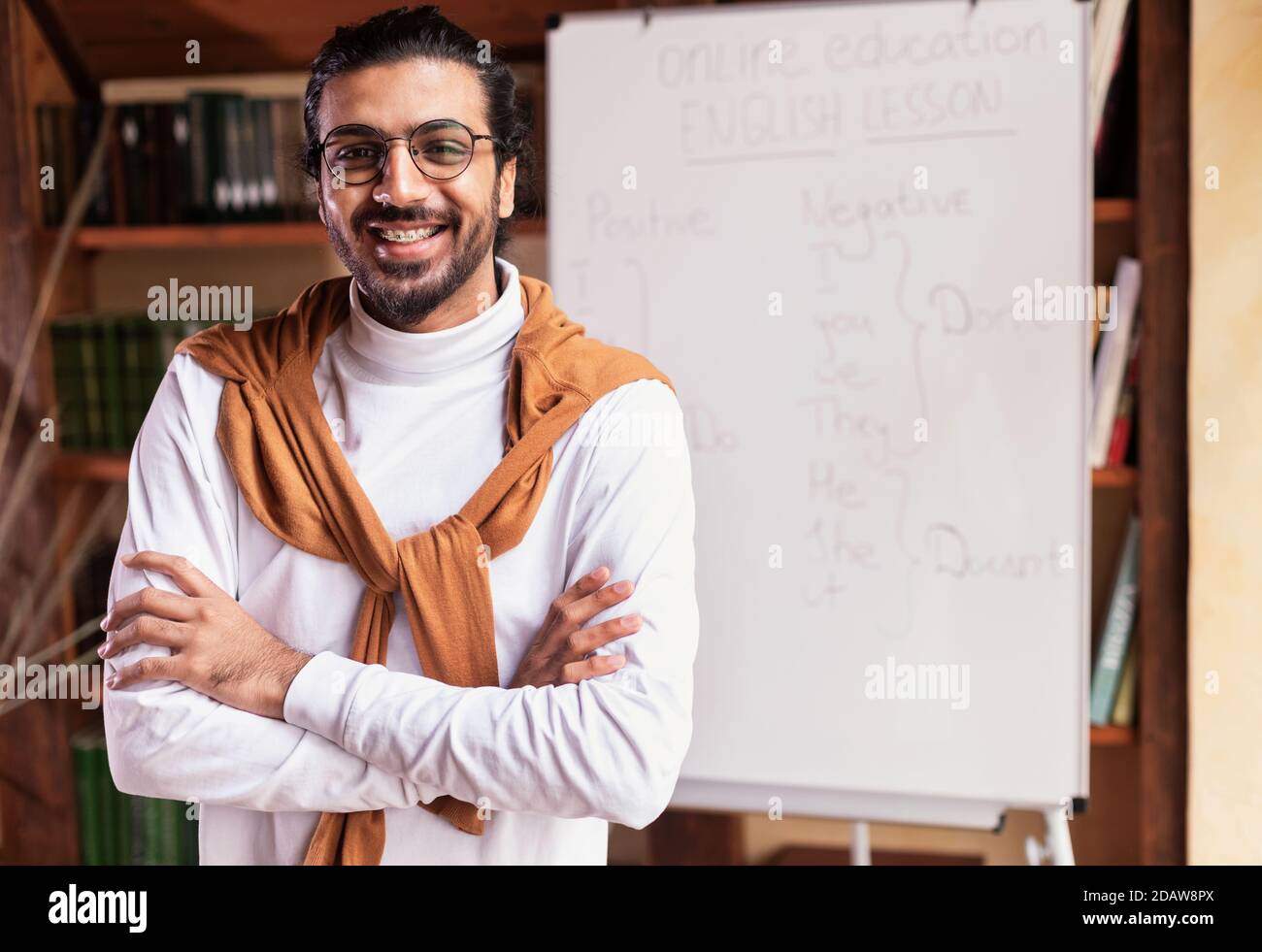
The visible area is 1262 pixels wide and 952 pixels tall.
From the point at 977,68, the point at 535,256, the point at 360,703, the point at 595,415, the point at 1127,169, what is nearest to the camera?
the point at 360,703

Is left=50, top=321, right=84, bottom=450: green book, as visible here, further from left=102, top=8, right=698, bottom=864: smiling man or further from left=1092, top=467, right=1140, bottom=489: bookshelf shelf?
left=1092, top=467, right=1140, bottom=489: bookshelf shelf

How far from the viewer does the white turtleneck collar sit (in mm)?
1131

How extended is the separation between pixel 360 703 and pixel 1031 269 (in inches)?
45.7

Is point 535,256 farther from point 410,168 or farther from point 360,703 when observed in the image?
point 360,703

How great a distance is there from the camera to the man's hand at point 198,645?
101 centimetres

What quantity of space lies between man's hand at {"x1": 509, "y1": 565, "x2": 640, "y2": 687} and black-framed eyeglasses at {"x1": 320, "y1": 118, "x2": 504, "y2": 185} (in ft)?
1.48

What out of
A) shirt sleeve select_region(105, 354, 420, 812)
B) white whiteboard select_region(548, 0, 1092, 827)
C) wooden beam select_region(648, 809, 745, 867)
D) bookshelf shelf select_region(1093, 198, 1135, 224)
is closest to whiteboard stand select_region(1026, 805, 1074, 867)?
white whiteboard select_region(548, 0, 1092, 827)

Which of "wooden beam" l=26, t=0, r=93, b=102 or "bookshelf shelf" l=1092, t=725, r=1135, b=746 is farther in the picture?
"wooden beam" l=26, t=0, r=93, b=102

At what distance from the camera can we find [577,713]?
991mm

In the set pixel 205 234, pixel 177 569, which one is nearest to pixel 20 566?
pixel 205 234

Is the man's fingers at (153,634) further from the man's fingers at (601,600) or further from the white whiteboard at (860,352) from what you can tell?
the white whiteboard at (860,352)

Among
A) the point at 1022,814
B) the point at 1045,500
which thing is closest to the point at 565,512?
the point at 1045,500
